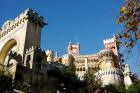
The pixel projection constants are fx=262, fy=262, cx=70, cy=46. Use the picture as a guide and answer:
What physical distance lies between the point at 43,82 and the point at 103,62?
88.9 ft

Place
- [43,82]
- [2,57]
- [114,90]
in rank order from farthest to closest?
[2,57] < [114,90] < [43,82]

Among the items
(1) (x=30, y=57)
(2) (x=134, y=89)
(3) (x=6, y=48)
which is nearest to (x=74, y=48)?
(3) (x=6, y=48)

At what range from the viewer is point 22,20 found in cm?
4144

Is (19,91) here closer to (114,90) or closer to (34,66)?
(34,66)

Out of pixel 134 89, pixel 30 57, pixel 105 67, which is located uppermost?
pixel 105 67

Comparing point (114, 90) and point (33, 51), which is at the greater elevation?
point (33, 51)

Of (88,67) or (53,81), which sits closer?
(53,81)

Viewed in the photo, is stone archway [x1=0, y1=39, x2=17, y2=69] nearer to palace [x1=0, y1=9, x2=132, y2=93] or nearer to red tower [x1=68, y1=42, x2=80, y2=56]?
palace [x1=0, y1=9, x2=132, y2=93]

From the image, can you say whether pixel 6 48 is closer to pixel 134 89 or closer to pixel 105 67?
pixel 134 89

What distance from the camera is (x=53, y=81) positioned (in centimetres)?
3459

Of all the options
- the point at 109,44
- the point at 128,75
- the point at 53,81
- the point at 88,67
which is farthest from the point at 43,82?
the point at 109,44

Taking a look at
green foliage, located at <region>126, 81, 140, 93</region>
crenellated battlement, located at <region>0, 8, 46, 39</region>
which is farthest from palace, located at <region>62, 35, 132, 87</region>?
crenellated battlement, located at <region>0, 8, 46, 39</region>

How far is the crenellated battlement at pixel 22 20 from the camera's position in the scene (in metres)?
41.0

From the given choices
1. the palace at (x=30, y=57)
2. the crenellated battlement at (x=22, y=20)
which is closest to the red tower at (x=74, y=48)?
the palace at (x=30, y=57)
